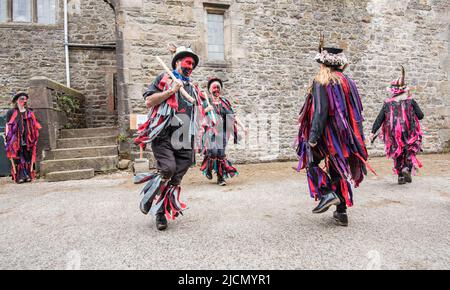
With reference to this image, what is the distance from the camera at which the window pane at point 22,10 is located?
444 inches

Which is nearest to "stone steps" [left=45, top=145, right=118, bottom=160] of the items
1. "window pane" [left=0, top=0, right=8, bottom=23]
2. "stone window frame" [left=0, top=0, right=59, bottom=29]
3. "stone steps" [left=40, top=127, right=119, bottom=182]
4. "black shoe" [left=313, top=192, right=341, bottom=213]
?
"stone steps" [left=40, top=127, right=119, bottom=182]

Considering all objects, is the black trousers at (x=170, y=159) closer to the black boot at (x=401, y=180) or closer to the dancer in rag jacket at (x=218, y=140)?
the dancer in rag jacket at (x=218, y=140)

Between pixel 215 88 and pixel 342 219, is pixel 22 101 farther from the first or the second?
pixel 342 219

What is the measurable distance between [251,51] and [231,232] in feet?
22.8

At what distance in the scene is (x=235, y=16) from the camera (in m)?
8.70

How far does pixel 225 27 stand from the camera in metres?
8.80

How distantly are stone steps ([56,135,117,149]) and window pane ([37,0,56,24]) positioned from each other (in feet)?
20.9

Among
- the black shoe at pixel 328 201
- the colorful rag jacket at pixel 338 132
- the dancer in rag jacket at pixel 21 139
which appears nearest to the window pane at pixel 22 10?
the dancer in rag jacket at pixel 21 139

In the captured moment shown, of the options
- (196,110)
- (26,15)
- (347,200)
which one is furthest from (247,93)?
(26,15)

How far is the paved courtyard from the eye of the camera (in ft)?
7.43

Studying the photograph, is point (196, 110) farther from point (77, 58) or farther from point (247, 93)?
point (77, 58)

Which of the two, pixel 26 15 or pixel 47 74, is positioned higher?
pixel 26 15
